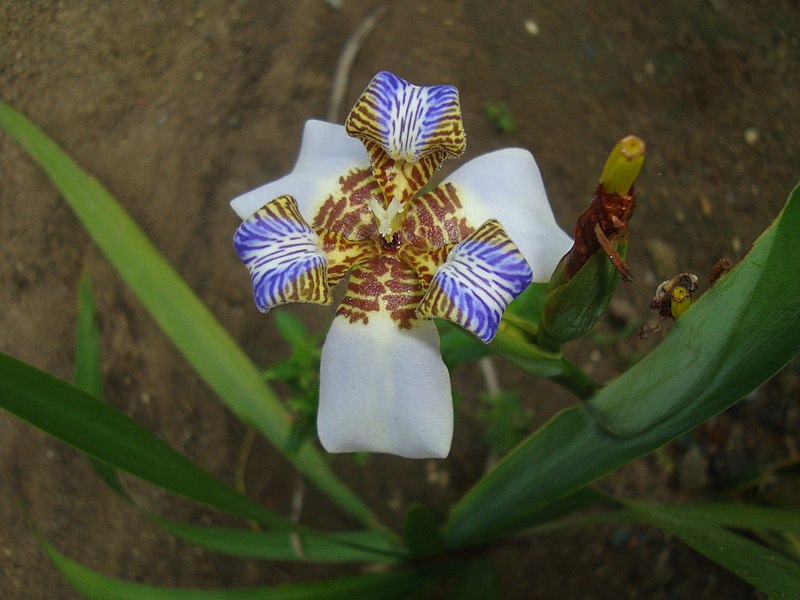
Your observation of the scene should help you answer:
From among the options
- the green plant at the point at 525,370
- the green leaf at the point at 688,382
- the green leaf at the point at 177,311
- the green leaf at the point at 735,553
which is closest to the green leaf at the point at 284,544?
the green plant at the point at 525,370

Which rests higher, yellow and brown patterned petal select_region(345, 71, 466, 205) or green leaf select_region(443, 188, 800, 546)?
yellow and brown patterned petal select_region(345, 71, 466, 205)

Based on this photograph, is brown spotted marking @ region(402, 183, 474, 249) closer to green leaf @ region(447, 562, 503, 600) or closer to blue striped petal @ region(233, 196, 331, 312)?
blue striped petal @ region(233, 196, 331, 312)

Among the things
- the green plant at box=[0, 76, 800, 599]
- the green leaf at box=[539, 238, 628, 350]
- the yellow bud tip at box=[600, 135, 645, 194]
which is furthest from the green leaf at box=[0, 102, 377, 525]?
the yellow bud tip at box=[600, 135, 645, 194]

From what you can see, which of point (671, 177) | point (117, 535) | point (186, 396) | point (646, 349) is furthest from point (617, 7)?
point (117, 535)

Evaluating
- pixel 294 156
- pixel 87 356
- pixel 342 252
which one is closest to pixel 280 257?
pixel 342 252

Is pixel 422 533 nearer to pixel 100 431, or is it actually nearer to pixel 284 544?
pixel 284 544

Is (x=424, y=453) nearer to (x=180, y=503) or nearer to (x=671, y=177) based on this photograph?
(x=180, y=503)
